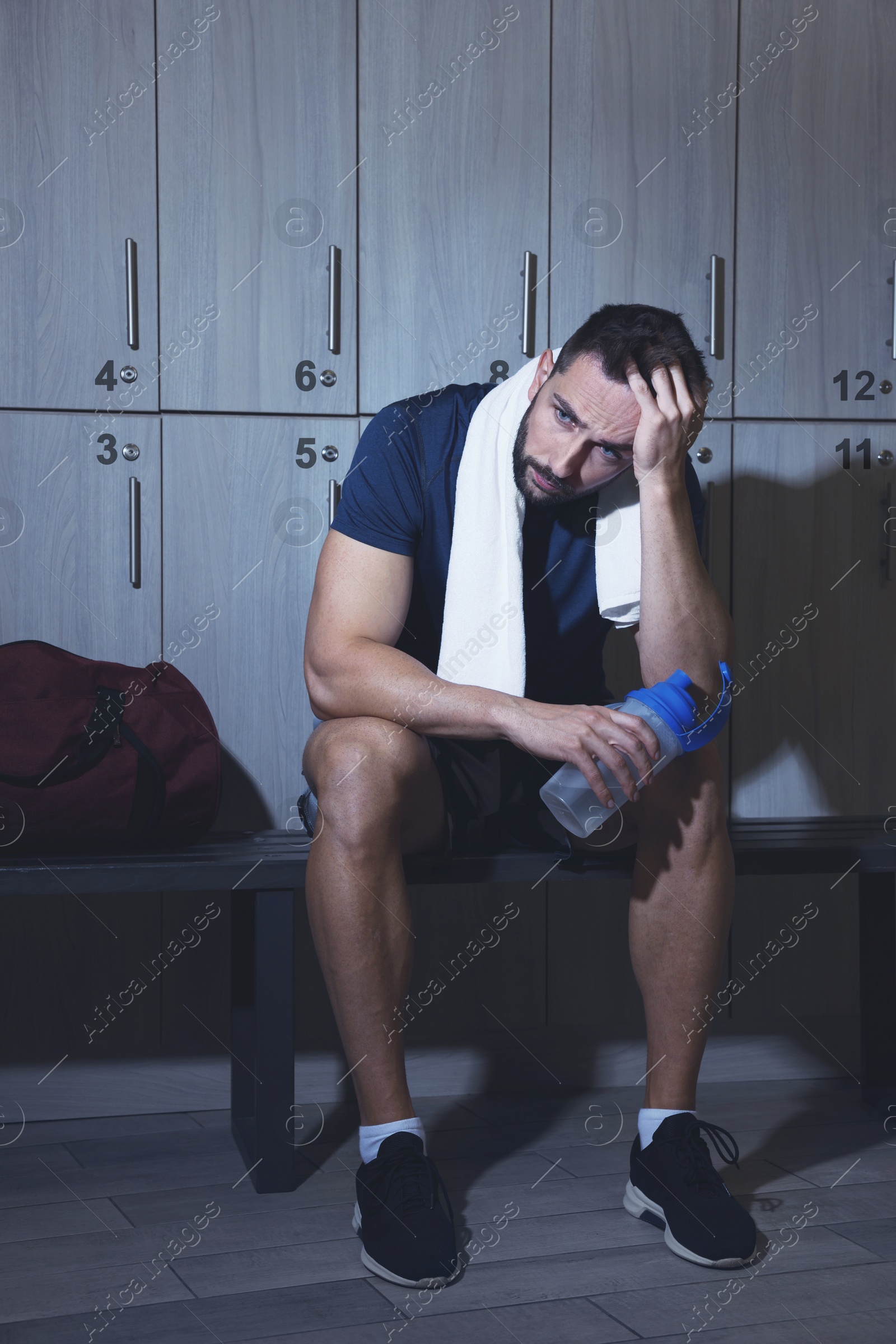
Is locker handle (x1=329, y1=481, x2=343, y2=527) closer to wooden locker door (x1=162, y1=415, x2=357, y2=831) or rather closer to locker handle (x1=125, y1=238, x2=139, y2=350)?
wooden locker door (x1=162, y1=415, x2=357, y2=831)

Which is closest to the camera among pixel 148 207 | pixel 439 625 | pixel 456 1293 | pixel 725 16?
pixel 456 1293

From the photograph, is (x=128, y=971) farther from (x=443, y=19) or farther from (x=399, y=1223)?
(x=443, y=19)

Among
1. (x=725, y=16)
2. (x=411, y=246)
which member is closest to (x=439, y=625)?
(x=411, y=246)

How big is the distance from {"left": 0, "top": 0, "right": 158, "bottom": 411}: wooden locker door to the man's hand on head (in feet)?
2.69

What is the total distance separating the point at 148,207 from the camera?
1.83m

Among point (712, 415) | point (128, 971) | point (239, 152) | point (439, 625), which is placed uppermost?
point (239, 152)

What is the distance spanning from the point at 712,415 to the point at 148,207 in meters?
0.96

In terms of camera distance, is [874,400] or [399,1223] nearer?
[399,1223]

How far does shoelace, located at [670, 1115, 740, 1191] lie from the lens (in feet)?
4.40

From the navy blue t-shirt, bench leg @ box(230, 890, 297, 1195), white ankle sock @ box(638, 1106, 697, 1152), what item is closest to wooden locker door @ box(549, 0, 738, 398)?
the navy blue t-shirt

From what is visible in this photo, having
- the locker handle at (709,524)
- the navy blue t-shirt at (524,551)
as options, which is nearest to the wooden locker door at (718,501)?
the locker handle at (709,524)

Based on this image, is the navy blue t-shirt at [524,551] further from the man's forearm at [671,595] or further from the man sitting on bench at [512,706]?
the man's forearm at [671,595]

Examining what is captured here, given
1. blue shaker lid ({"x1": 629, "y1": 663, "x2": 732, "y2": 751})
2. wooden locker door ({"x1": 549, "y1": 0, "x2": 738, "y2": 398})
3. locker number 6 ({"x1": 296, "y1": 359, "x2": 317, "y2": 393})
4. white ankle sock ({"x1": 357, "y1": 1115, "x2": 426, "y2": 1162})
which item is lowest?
white ankle sock ({"x1": 357, "y1": 1115, "x2": 426, "y2": 1162})

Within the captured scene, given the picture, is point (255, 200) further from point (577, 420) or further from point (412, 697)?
point (412, 697)
